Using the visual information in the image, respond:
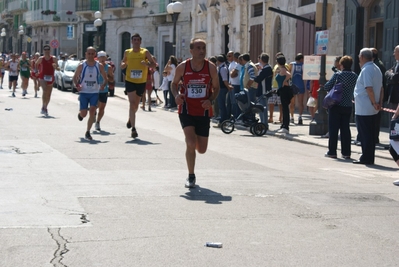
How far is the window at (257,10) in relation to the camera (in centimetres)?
3284

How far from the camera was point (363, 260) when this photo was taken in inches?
254

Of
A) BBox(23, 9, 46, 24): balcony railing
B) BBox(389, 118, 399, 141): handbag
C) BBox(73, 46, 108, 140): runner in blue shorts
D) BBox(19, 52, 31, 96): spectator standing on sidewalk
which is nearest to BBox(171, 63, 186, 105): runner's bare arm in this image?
BBox(389, 118, 399, 141): handbag

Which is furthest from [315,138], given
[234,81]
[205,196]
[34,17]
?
[34,17]

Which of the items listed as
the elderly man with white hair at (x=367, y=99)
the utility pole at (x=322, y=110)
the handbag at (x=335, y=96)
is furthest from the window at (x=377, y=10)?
the elderly man with white hair at (x=367, y=99)

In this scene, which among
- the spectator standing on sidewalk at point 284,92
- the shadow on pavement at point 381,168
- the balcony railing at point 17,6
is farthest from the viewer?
the balcony railing at point 17,6

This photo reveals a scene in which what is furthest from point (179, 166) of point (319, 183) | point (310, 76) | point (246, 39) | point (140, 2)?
point (140, 2)

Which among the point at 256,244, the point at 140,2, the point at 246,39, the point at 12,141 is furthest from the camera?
the point at 140,2

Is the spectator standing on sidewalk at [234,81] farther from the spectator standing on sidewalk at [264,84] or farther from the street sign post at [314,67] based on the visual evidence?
the street sign post at [314,67]

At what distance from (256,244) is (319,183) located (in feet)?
12.2

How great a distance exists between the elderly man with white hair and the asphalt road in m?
0.38

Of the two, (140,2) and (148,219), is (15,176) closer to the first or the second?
(148,219)

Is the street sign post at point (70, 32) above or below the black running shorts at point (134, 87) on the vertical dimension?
above

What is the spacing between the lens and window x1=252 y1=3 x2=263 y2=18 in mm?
32844

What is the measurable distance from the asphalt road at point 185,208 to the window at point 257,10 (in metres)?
18.6
